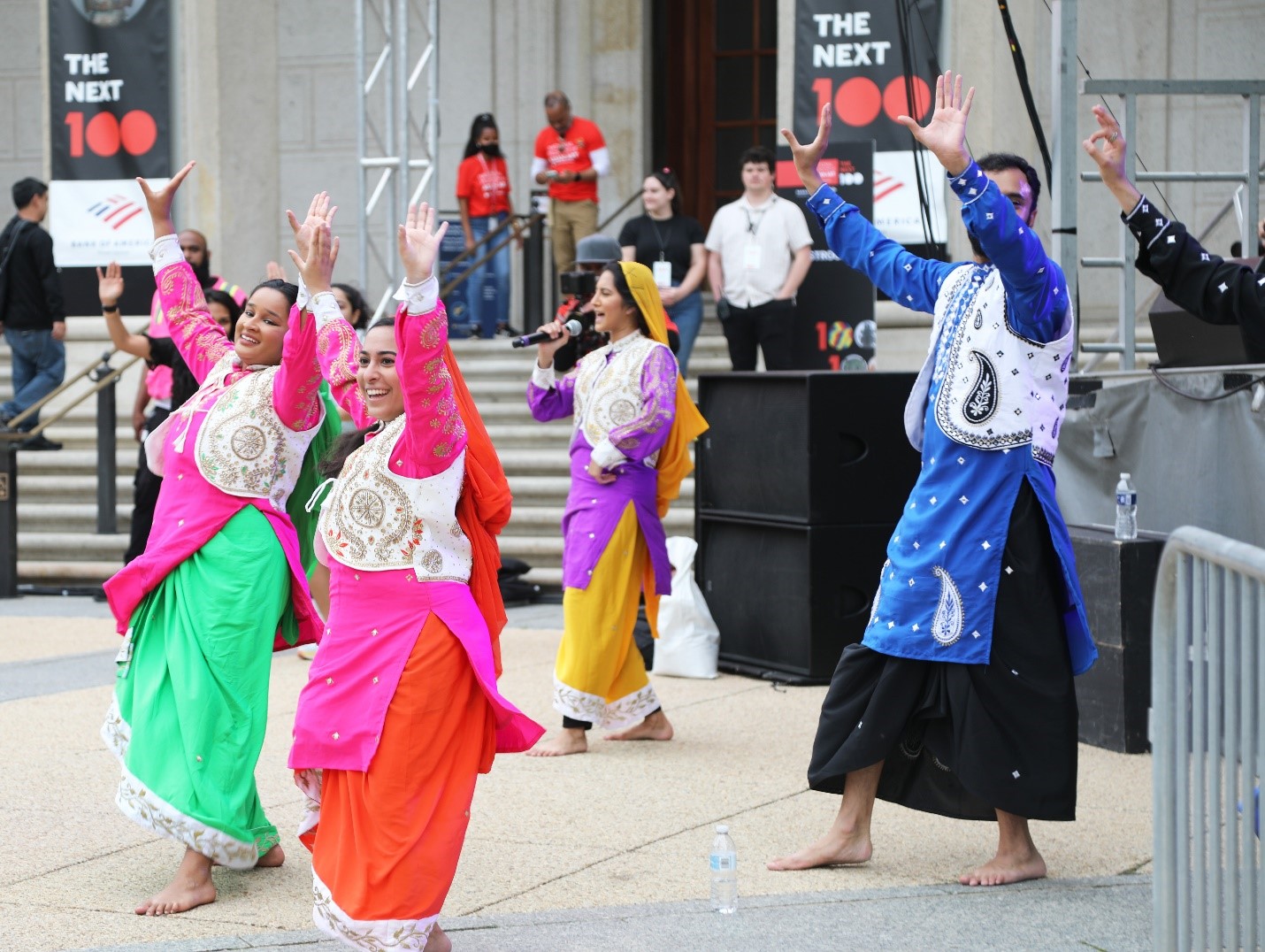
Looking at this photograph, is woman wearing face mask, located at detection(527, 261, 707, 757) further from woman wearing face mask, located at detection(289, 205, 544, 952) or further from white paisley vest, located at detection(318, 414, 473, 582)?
white paisley vest, located at detection(318, 414, 473, 582)

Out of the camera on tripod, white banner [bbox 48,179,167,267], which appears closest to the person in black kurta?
the camera on tripod

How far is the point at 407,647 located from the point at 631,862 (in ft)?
4.28

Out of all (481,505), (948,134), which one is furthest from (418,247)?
(948,134)

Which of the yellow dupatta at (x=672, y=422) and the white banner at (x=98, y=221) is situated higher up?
the white banner at (x=98, y=221)

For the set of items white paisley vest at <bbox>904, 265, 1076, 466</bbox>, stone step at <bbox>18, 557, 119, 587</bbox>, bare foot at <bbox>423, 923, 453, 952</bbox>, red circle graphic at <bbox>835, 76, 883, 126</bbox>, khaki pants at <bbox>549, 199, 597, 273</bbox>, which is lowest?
stone step at <bbox>18, 557, 119, 587</bbox>

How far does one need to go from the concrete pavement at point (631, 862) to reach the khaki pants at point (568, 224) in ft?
21.8

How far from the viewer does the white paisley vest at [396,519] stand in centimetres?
377

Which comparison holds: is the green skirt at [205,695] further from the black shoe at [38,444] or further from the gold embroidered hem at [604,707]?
the black shoe at [38,444]

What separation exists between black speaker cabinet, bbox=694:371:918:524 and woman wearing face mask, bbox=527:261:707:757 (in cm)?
112

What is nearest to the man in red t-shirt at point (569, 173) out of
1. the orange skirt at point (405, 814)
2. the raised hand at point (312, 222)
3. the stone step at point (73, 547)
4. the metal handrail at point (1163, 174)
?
the stone step at point (73, 547)

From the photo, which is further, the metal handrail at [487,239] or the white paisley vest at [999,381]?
the metal handrail at [487,239]

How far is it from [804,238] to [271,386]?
6244 mm

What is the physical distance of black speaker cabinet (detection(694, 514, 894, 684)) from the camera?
296 inches

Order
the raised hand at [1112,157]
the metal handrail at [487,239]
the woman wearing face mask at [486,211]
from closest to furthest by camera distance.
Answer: the raised hand at [1112,157] < the metal handrail at [487,239] < the woman wearing face mask at [486,211]
